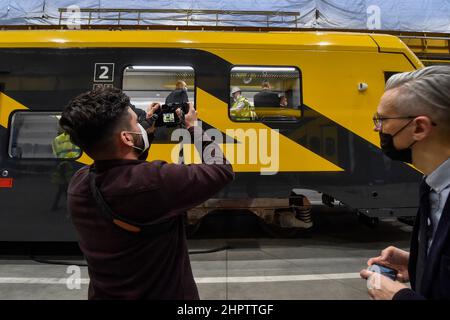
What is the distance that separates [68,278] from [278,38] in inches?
167

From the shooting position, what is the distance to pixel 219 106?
4.70 metres

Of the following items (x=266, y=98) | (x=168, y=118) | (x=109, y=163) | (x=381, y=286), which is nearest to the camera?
(x=381, y=286)

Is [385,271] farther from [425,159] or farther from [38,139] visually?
[38,139]

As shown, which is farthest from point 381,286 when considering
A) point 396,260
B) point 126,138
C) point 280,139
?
point 280,139

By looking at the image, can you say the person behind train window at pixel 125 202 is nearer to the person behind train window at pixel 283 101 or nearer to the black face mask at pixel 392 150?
the black face mask at pixel 392 150

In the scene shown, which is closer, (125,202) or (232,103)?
(125,202)

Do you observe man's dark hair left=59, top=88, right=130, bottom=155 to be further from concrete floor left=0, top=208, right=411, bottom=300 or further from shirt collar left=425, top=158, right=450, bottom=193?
concrete floor left=0, top=208, right=411, bottom=300

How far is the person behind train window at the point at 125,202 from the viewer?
4.11ft

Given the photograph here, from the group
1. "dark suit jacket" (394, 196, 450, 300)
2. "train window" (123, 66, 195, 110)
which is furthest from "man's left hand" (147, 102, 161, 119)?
"train window" (123, 66, 195, 110)

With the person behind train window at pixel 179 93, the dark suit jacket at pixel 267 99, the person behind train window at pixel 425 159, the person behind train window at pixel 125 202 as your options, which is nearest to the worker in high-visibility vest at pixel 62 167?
the person behind train window at pixel 179 93

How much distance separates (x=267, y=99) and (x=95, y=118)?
3903mm

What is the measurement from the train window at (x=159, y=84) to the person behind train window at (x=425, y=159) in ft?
11.9

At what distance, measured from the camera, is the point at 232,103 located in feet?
15.7
